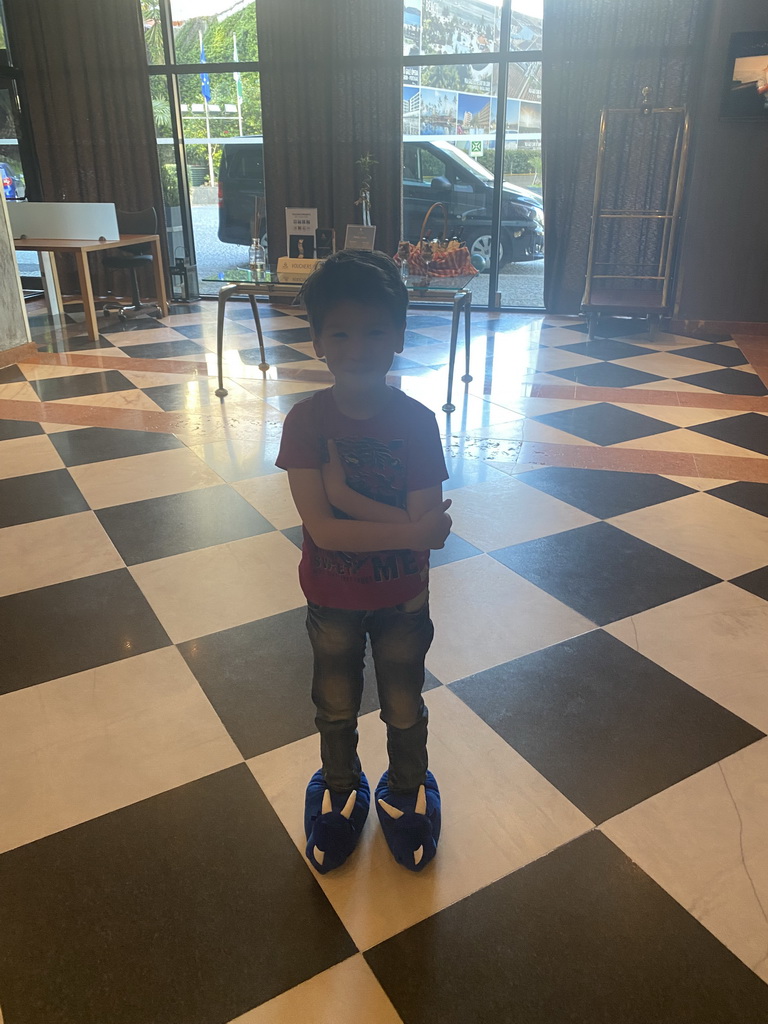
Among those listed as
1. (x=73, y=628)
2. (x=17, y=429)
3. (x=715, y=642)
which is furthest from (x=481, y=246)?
(x=73, y=628)

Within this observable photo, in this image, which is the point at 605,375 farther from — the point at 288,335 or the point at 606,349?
the point at 288,335

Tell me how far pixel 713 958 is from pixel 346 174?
255 inches

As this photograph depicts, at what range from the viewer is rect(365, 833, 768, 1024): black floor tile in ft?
3.35

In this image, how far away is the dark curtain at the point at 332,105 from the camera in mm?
6031

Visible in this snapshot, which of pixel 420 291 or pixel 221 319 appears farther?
pixel 221 319

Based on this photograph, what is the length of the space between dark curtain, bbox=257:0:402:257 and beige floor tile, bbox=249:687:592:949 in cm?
559

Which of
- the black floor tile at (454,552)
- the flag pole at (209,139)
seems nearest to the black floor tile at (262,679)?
the black floor tile at (454,552)

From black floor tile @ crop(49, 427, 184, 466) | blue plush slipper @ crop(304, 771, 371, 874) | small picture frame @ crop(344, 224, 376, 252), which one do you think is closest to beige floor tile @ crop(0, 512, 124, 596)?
black floor tile @ crop(49, 427, 184, 466)

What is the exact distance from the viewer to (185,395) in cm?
402

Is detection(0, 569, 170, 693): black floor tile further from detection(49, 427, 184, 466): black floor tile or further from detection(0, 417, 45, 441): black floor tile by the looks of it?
detection(0, 417, 45, 441): black floor tile

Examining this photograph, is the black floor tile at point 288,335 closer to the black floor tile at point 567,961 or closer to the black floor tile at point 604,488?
the black floor tile at point 604,488

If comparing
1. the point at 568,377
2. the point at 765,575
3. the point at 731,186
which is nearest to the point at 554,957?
the point at 765,575

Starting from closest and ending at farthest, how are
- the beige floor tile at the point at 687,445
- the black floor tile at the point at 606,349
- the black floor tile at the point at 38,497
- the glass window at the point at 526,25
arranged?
the black floor tile at the point at 38,497 < the beige floor tile at the point at 687,445 < the black floor tile at the point at 606,349 < the glass window at the point at 526,25

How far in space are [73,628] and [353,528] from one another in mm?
1199
